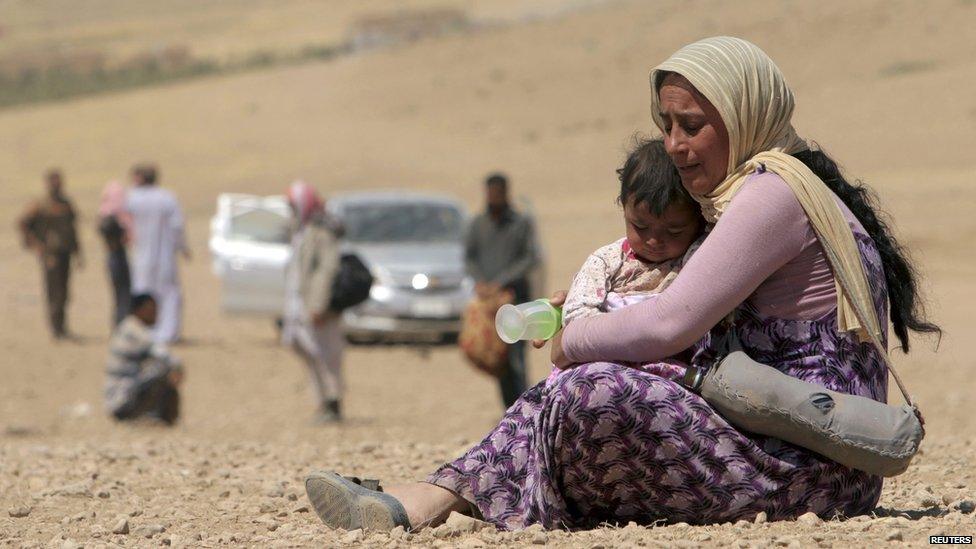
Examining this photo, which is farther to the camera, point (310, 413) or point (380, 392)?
point (380, 392)

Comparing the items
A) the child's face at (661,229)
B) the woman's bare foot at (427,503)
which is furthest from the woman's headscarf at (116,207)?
the child's face at (661,229)

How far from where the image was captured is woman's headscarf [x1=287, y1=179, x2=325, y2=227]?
439 inches

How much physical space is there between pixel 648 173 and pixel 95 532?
2038 mm

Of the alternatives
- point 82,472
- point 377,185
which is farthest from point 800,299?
point 377,185

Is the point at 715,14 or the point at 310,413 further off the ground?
the point at 715,14

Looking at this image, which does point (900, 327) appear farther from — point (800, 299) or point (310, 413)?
point (310, 413)

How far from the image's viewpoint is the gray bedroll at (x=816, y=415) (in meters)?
4.04

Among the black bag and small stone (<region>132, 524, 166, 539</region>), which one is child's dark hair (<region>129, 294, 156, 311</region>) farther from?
small stone (<region>132, 524, 166, 539</region>)

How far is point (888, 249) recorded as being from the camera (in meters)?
4.38

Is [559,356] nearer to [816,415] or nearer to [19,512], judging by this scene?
[816,415]

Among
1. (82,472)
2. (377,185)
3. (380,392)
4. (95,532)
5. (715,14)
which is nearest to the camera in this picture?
(95,532)

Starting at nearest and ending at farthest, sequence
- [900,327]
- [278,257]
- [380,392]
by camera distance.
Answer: [900,327]
[380,392]
[278,257]

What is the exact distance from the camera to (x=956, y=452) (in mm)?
6523

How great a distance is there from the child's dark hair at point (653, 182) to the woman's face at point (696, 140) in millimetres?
63
